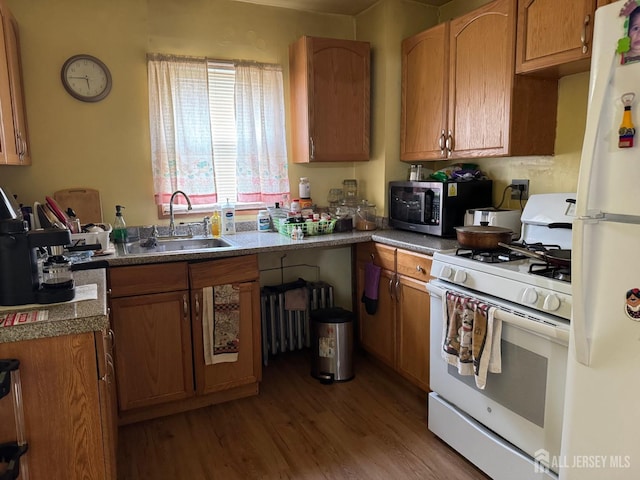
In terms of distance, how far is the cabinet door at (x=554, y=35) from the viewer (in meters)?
1.99

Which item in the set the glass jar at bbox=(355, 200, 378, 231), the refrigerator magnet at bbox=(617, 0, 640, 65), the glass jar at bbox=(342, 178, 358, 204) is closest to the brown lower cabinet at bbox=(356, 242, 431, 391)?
the glass jar at bbox=(355, 200, 378, 231)

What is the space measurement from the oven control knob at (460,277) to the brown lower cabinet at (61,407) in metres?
1.50

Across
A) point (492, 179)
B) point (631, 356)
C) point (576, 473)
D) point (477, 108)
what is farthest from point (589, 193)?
point (492, 179)

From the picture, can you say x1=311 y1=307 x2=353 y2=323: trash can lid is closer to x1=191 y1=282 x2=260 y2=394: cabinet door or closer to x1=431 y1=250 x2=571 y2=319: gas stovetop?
x1=191 y1=282 x2=260 y2=394: cabinet door

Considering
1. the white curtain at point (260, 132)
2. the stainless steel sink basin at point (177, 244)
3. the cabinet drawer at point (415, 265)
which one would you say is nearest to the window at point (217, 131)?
the white curtain at point (260, 132)

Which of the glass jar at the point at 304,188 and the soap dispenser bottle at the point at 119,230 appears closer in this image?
the soap dispenser bottle at the point at 119,230

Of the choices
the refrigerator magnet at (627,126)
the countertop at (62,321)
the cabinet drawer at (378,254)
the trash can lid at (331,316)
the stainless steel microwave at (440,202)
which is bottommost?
the trash can lid at (331,316)

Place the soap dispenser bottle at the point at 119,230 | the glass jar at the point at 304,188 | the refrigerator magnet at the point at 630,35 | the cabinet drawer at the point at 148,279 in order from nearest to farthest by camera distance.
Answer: the refrigerator magnet at the point at 630,35
the cabinet drawer at the point at 148,279
the soap dispenser bottle at the point at 119,230
the glass jar at the point at 304,188

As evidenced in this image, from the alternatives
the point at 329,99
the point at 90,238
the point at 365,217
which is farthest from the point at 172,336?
the point at 329,99

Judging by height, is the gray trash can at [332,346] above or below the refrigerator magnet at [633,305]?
below

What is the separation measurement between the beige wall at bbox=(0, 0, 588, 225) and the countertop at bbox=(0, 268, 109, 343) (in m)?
1.50

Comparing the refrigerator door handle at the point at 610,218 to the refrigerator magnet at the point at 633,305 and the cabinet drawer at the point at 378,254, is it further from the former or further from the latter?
the cabinet drawer at the point at 378,254

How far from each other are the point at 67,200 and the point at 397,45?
94.2 inches

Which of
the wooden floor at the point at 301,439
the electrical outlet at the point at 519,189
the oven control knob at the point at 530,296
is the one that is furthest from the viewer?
the electrical outlet at the point at 519,189
